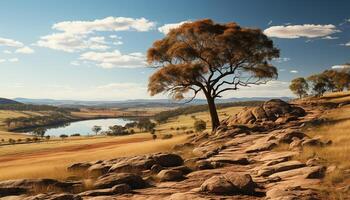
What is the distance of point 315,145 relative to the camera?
70.5 feet

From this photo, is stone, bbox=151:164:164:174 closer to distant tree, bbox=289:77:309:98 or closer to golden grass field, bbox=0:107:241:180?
golden grass field, bbox=0:107:241:180

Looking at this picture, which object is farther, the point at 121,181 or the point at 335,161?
the point at 121,181

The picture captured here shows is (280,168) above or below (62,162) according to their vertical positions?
above

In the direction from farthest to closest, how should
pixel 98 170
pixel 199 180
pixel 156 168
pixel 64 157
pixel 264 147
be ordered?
pixel 64 157
pixel 264 147
pixel 98 170
pixel 156 168
pixel 199 180

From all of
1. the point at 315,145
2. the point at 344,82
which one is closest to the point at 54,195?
the point at 315,145

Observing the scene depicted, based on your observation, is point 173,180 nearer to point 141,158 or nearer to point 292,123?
point 141,158

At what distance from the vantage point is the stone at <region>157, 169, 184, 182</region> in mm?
17781

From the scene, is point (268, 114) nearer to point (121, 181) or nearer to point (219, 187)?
point (121, 181)

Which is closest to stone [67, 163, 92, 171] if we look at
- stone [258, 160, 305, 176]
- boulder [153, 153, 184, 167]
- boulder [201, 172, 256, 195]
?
boulder [153, 153, 184, 167]

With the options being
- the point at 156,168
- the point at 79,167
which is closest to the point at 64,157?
the point at 79,167

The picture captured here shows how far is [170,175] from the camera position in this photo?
17.9 metres

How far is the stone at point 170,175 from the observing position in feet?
58.3

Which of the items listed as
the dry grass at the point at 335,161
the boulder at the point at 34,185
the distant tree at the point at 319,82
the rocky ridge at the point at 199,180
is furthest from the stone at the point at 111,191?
the distant tree at the point at 319,82

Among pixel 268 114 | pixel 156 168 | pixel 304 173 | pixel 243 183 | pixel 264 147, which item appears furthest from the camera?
pixel 268 114
